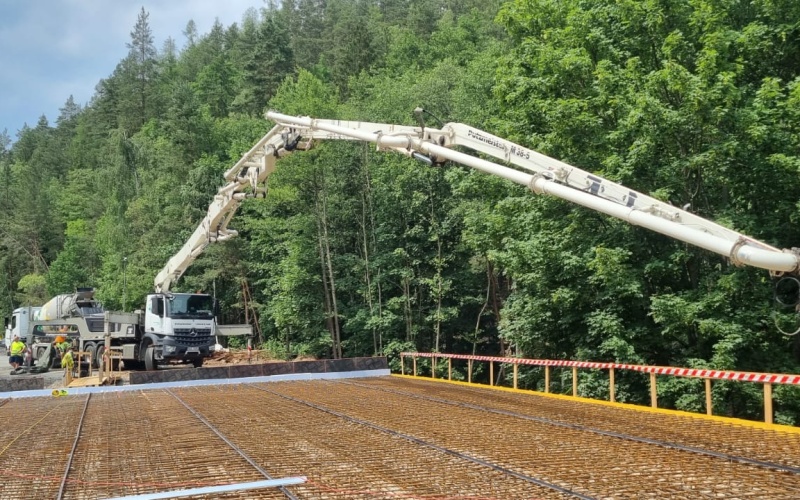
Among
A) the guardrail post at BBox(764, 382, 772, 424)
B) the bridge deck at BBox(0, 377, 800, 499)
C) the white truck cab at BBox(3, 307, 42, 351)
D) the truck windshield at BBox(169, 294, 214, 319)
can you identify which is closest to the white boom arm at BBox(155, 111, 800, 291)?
the guardrail post at BBox(764, 382, 772, 424)

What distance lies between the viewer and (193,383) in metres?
21.1

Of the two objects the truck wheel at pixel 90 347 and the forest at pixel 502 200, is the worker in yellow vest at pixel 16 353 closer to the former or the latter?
the truck wheel at pixel 90 347

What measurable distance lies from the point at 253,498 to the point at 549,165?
792 centimetres

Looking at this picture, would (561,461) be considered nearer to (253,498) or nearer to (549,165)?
(253,498)

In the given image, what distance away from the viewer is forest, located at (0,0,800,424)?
16.4 metres

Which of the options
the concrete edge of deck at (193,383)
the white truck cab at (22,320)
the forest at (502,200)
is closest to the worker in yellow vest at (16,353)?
the white truck cab at (22,320)

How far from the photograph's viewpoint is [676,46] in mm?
17125

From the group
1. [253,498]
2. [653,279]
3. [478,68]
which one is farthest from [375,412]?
[478,68]

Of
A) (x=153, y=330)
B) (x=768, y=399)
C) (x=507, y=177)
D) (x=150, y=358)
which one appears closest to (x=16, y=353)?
(x=150, y=358)

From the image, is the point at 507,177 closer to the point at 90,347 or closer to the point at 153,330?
the point at 153,330

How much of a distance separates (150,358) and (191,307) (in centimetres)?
226

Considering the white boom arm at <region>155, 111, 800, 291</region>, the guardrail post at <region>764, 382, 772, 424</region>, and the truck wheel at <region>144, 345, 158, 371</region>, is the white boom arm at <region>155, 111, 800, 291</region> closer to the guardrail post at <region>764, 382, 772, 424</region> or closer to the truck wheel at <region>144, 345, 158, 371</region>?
the guardrail post at <region>764, 382, 772, 424</region>

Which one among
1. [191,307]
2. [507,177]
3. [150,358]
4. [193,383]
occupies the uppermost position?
[507,177]

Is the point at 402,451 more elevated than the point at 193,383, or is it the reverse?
the point at 402,451
